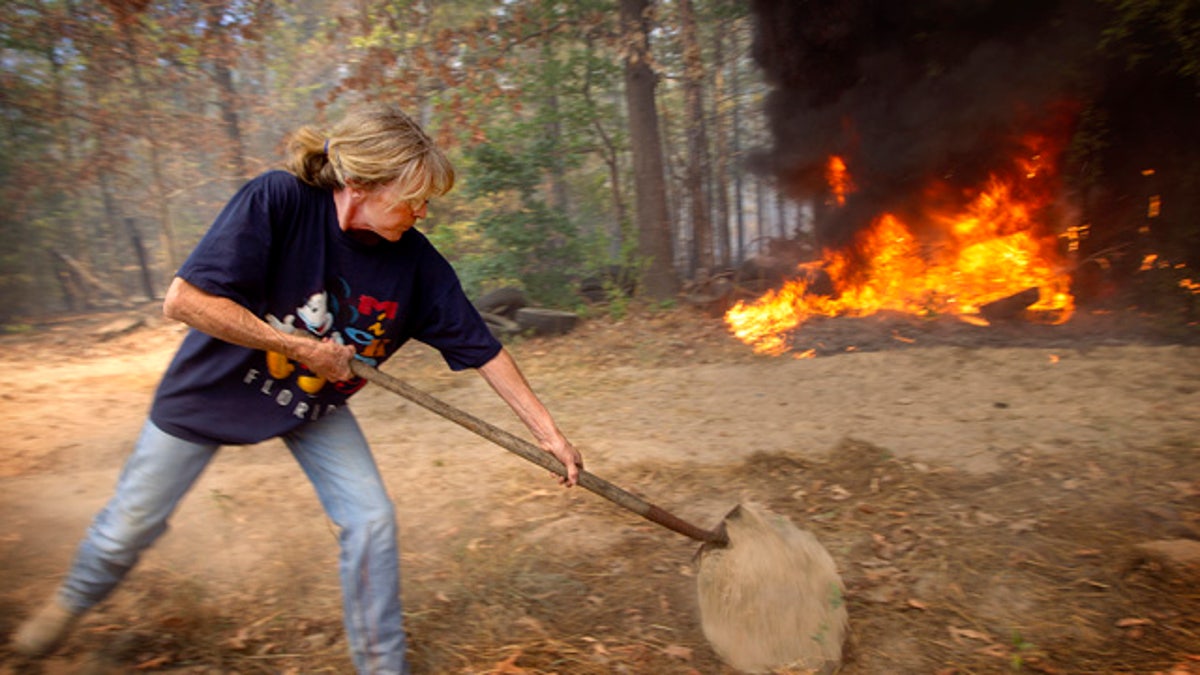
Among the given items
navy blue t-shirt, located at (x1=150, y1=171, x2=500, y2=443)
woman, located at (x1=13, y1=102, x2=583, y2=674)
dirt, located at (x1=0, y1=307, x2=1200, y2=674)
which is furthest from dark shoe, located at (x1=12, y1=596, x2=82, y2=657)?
navy blue t-shirt, located at (x1=150, y1=171, x2=500, y2=443)

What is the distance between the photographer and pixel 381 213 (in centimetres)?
203

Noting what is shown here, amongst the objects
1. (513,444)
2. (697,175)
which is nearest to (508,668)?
(513,444)

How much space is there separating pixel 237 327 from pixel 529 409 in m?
0.98

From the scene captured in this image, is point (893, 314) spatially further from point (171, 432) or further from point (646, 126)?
point (171, 432)

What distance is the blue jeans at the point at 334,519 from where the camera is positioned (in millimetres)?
2086

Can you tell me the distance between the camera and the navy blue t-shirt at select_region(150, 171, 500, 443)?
1.94 metres

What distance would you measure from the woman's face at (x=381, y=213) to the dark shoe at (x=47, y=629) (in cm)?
156

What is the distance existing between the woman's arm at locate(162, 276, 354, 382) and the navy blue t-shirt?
0.05 meters

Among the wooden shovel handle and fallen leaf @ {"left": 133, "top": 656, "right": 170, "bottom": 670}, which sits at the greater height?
the wooden shovel handle

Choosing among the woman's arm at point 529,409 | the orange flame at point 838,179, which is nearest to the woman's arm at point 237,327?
the woman's arm at point 529,409

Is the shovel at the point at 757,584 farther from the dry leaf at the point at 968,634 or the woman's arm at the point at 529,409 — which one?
the dry leaf at the point at 968,634

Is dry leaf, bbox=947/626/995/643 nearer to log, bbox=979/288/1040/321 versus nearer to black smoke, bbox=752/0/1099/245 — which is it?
log, bbox=979/288/1040/321

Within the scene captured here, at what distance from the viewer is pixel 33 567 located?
10.0 ft

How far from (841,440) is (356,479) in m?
3.36
